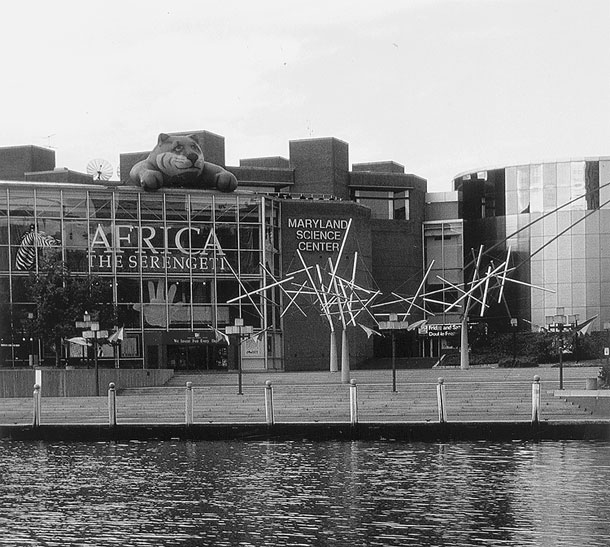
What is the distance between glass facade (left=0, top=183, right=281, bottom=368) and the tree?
5786mm

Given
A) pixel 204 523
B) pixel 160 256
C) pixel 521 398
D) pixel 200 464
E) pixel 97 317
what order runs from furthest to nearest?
pixel 160 256 < pixel 97 317 < pixel 521 398 < pixel 200 464 < pixel 204 523

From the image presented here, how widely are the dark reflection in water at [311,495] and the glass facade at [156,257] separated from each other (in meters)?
32.7

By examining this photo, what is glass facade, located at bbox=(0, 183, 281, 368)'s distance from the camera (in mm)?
66812

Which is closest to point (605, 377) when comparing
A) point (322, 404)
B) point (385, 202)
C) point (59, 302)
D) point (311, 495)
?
point (322, 404)

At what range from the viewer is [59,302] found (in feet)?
195

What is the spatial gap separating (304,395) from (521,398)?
8.83 m

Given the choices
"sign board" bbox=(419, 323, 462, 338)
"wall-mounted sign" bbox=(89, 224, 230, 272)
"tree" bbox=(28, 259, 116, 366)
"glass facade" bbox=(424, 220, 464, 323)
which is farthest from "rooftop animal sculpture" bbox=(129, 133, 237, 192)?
"glass facade" bbox=(424, 220, 464, 323)

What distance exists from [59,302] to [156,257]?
1040 cm

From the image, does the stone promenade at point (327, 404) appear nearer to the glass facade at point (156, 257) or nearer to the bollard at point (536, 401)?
the bollard at point (536, 401)

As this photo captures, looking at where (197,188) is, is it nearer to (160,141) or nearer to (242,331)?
(160,141)

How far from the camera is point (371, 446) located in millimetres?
35156

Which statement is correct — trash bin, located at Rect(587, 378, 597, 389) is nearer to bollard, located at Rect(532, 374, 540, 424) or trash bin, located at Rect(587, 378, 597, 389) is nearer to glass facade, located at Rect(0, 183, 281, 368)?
bollard, located at Rect(532, 374, 540, 424)

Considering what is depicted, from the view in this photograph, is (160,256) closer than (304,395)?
No

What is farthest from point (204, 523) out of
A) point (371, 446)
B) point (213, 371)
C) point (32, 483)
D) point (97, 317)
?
point (213, 371)
